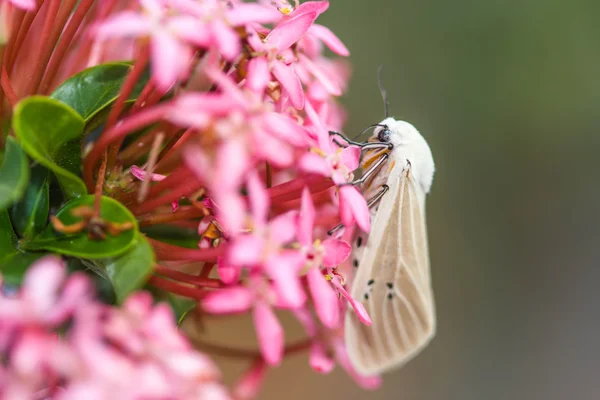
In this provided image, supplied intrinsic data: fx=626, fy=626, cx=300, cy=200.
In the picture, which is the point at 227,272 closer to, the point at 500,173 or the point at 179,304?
the point at 179,304

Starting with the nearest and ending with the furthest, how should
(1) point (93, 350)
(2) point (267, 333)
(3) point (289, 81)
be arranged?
(1) point (93, 350) → (2) point (267, 333) → (3) point (289, 81)

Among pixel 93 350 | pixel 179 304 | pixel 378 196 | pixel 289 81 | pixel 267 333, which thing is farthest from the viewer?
pixel 378 196

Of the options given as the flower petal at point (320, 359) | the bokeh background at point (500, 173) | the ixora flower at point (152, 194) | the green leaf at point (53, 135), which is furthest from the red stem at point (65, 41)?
the bokeh background at point (500, 173)

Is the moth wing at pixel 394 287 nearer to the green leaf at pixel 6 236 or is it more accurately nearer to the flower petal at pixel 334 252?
the flower petal at pixel 334 252

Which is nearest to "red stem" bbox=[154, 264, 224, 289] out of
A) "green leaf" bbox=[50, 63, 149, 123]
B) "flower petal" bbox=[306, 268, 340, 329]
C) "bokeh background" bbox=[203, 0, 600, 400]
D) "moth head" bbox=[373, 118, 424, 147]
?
"flower petal" bbox=[306, 268, 340, 329]

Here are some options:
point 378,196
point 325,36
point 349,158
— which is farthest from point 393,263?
point 325,36

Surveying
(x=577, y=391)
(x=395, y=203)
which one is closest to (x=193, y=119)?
(x=395, y=203)

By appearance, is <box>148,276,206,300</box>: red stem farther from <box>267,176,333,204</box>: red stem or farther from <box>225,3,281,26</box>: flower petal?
<box>225,3,281,26</box>: flower petal
